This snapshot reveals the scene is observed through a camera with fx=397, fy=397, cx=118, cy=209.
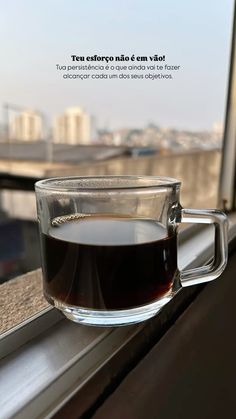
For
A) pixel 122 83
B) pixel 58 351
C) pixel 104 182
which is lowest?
pixel 58 351

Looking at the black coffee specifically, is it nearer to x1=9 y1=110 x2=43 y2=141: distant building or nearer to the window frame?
the window frame

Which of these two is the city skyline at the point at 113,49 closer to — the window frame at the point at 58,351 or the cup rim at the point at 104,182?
the cup rim at the point at 104,182

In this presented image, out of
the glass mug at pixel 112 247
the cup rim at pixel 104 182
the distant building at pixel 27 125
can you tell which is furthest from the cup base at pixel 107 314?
the distant building at pixel 27 125

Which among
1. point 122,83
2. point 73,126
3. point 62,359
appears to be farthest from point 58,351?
point 73,126

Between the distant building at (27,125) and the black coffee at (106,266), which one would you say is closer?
the black coffee at (106,266)

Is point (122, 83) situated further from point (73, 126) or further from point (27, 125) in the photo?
point (27, 125)

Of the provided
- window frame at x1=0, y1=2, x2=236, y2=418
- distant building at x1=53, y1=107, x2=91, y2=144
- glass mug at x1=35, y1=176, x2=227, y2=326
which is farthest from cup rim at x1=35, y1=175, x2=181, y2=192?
distant building at x1=53, y1=107, x2=91, y2=144
